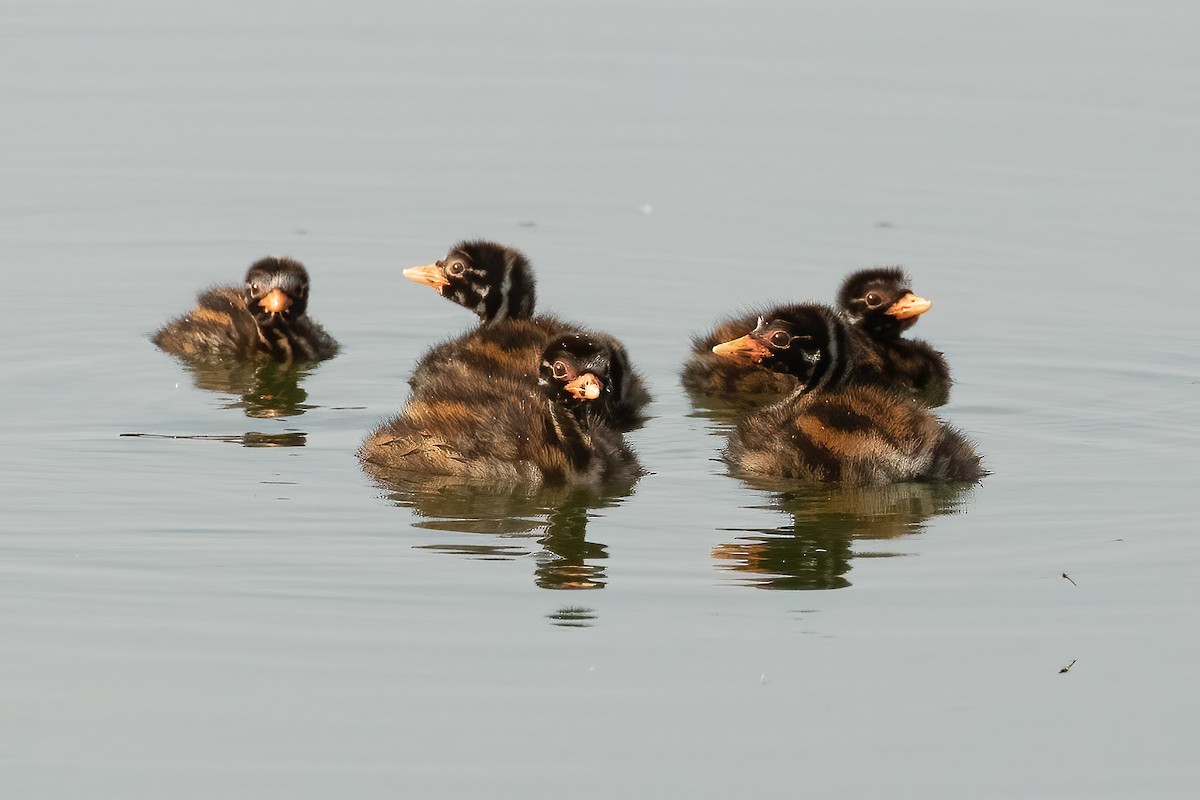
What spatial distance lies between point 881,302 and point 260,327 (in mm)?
3372

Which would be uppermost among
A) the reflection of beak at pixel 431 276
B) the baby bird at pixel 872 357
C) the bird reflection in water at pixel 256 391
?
the reflection of beak at pixel 431 276

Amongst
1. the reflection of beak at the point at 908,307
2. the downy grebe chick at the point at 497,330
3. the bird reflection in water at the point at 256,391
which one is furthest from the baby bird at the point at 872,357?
the bird reflection in water at the point at 256,391

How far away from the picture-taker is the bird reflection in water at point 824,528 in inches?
311

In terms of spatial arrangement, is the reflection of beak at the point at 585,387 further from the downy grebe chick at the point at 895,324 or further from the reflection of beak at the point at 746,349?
the downy grebe chick at the point at 895,324

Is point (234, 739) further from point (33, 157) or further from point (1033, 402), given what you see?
point (33, 157)

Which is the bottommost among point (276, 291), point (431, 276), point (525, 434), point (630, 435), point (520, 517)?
point (520, 517)

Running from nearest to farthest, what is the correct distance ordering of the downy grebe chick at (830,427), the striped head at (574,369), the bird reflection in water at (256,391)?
the striped head at (574,369) → the downy grebe chick at (830,427) → the bird reflection in water at (256,391)

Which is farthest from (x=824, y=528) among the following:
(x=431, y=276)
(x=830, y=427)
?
(x=431, y=276)

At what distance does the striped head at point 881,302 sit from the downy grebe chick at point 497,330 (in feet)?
3.95

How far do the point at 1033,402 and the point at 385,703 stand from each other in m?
5.57

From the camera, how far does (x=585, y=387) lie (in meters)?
8.97

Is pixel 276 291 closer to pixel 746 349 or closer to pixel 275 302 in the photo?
pixel 275 302

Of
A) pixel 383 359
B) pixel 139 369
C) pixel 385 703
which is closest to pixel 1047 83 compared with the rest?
pixel 383 359

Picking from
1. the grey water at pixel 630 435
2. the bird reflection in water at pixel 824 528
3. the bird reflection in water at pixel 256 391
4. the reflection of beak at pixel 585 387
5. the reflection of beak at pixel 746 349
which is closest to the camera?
the grey water at pixel 630 435
